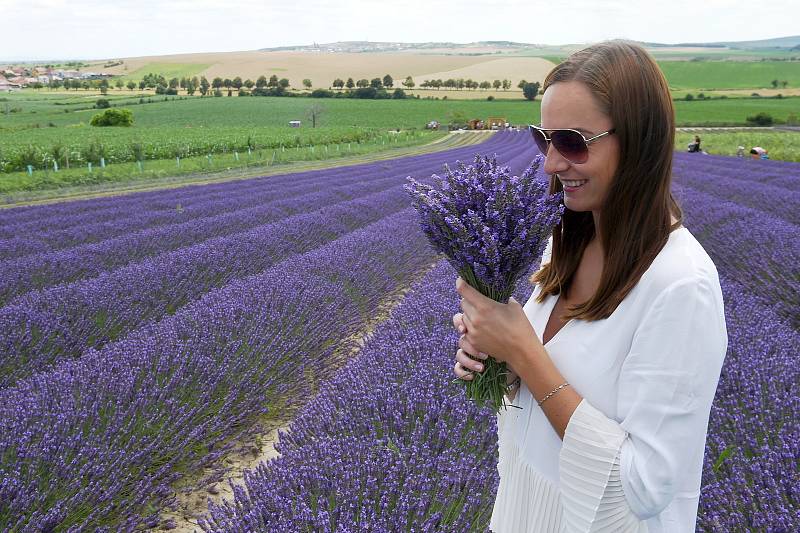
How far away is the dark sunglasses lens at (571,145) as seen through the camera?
1.02 m

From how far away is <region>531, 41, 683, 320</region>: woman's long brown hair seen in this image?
0.98m

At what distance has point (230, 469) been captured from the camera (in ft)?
9.81

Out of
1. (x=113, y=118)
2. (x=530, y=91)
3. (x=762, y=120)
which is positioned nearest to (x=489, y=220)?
(x=113, y=118)

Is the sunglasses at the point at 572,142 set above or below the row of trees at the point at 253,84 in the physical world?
above

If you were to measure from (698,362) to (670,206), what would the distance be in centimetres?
29

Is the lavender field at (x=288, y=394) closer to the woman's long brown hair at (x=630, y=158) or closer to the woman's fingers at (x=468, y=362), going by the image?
the woman's fingers at (x=468, y=362)

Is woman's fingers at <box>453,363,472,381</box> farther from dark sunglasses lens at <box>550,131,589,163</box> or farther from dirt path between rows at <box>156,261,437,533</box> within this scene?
dirt path between rows at <box>156,261,437,533</box>

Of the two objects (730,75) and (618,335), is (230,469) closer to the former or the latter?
(618,335)

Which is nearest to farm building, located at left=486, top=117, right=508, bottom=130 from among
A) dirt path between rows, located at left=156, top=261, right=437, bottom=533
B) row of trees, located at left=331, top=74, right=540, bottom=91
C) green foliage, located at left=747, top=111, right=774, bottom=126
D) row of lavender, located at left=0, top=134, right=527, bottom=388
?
green foliage, located at left=747, top=111, right=774, bottom=126

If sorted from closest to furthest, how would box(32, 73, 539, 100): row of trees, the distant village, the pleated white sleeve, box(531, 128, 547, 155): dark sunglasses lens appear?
the pleated white sleeve → box(531, 128, 547, 155): dark sunglasses lens → box(32, 73, 539, 100): row of trees → the distant village

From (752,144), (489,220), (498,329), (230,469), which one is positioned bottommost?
(752,144)

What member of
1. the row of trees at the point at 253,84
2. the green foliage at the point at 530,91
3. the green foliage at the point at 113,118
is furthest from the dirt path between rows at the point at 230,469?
the row of trees at the point at 253,84

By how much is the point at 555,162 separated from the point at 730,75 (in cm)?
7856

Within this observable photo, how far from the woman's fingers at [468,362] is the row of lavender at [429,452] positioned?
597mm
